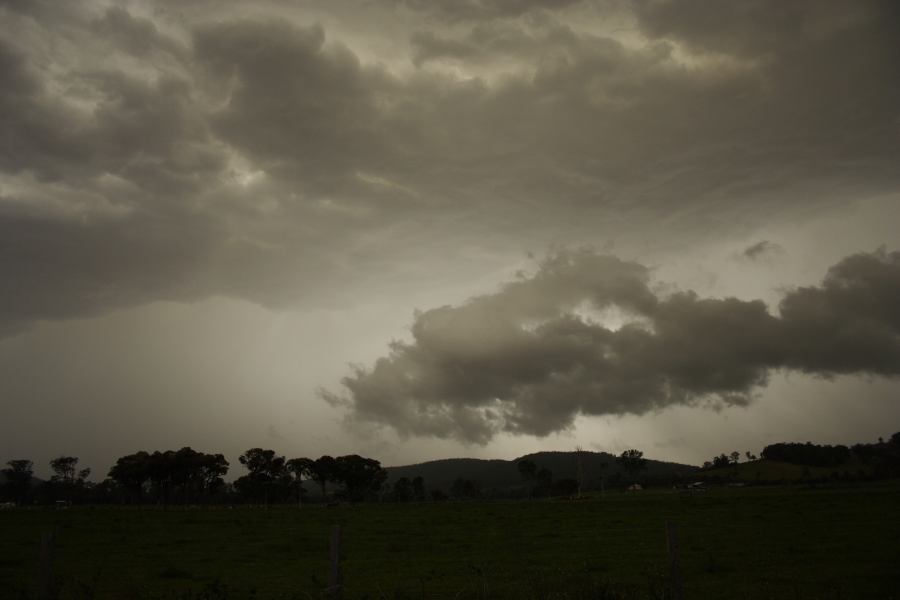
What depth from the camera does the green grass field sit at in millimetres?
25453

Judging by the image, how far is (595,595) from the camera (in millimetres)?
17828

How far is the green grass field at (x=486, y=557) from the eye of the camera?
25.5 metres

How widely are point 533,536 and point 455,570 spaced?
1631 cm

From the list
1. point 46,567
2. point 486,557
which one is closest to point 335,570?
point 46,567

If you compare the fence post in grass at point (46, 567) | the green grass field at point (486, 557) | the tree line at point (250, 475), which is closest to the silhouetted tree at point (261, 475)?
the tree line at point (250, 475)

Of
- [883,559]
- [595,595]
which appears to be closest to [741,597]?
[595,595]

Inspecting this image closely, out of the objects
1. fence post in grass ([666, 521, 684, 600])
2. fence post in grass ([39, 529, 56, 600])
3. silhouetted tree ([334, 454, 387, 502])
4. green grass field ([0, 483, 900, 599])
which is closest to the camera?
fence post in grass ([39, 529, 56, 600])

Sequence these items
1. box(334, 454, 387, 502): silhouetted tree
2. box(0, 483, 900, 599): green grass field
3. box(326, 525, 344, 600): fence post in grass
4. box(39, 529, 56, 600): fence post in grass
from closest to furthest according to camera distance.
Answer: box(39, 529, 56, 600): fence post in grass
box(326, 525, 344, 600): fence post in grass
box(0, 483, 900, 599): green grass field
box(334, 454, 387, 502): silhouetted tree

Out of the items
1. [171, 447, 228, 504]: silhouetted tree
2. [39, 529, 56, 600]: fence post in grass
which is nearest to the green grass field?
[39, 529, 56, 600]: fence post in grass

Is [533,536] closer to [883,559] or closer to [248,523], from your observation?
[883,559]

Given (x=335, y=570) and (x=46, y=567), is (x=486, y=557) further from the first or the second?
(x=46, y=567)

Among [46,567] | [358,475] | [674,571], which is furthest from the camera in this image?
[358,475]

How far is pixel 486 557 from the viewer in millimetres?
36344

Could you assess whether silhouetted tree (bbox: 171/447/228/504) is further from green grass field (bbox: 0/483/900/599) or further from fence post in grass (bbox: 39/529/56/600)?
fence post in grass (bbox: 39/529/56/600)
